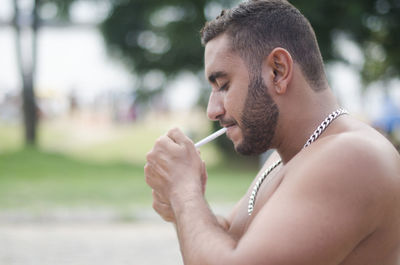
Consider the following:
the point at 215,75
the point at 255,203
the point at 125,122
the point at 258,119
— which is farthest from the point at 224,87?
the point at 125,122

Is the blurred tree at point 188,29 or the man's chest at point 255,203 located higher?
the man's chest at point 255,203

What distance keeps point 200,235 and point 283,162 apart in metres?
0.46

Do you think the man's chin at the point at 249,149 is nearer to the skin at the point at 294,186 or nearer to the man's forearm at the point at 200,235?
the skin at the point at 294,186

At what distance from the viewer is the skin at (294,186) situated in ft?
4.60

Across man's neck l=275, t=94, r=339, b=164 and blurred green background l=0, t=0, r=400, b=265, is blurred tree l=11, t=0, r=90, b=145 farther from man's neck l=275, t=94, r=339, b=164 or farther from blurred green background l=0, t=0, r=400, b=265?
man's neck l=275, t=94, r=339, b=164

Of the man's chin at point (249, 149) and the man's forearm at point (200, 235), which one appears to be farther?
the man's chin at point (249, 149)

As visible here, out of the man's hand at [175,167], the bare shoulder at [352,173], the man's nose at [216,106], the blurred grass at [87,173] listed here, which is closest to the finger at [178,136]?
the man's hand at [175,167]

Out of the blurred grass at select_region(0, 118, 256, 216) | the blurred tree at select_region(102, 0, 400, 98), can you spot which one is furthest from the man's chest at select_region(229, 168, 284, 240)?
the blurred tree at select_region(102, 0, 400, 98)

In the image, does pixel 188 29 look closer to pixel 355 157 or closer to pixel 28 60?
pixel 28 60

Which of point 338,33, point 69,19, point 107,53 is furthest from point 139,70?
point 338,33

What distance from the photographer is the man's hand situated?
5.53 ft

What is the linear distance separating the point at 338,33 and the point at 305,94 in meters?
14.5

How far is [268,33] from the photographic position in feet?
5.58

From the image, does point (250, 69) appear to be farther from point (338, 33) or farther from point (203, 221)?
point (338, 33)
